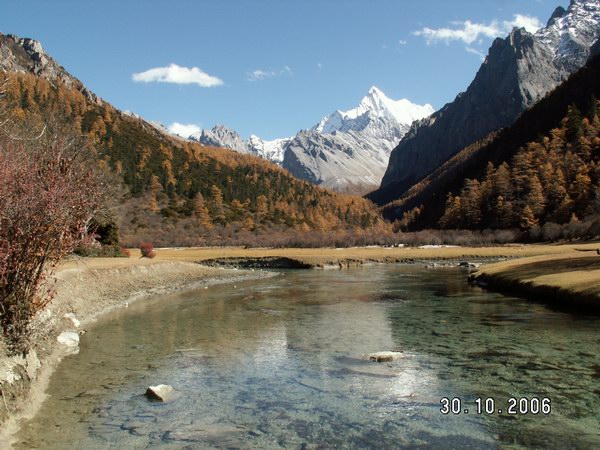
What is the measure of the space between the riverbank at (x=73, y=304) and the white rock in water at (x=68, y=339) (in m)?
0.26

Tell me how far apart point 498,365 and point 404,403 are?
5.62m

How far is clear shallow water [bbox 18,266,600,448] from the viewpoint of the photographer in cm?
1154

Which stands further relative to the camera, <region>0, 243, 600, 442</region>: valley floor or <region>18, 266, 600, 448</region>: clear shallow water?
<region>0, 243, 600, 442</region>: valley floor

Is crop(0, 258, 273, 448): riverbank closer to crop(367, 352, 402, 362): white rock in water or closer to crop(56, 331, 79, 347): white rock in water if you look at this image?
crop(56, 331, 79, 347): white rock in water

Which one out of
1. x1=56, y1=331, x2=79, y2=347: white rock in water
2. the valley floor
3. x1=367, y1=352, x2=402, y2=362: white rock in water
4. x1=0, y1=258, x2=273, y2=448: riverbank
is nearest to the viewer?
x1=0, y1=258, x2=273, y2=448: riverbank

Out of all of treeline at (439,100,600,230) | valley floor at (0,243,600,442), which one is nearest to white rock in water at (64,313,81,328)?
valley floor at (0,243,600,442)

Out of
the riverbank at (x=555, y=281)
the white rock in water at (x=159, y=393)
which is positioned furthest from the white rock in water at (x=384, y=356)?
the riverbank at (x=555, y=281)

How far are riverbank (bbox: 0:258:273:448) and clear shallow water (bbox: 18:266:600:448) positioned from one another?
2.03 ft

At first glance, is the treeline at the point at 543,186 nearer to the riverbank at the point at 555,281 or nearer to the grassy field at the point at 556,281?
the grassy field at the point at 556,281

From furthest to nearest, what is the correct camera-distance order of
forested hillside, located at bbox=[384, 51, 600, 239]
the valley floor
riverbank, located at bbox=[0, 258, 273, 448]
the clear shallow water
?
forested hillside, located at bbox=[384, 51, 600, 239] → the valley floor → riverbank, located at bbox=[0, 258, 273, 448] → the clear shallow water

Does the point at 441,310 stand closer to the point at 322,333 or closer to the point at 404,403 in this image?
the point at 322,333

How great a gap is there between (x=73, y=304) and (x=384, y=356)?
71.8ft

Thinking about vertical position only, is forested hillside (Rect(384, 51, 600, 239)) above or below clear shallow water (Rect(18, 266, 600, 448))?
above

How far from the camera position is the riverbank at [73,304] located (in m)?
12.8
